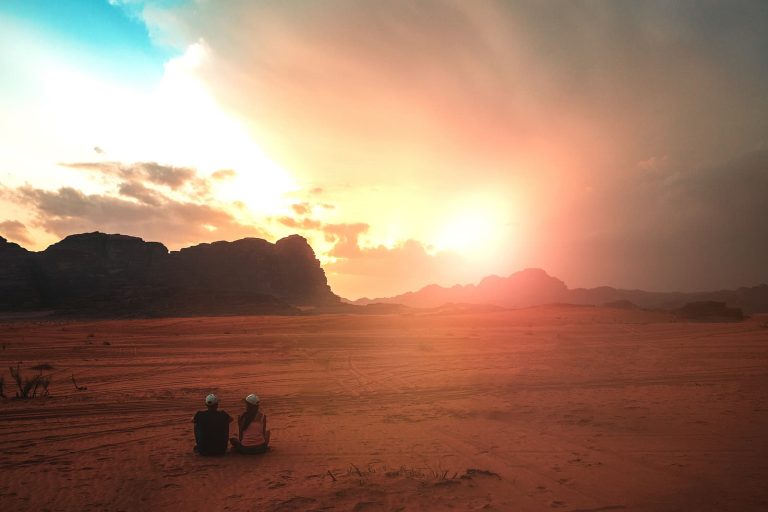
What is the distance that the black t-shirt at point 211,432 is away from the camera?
812cm

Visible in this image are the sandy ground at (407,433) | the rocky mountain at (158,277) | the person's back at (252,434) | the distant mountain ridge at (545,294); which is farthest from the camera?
the distant mountain ridge at (545,294)

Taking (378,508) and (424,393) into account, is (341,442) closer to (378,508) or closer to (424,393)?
(378,508)

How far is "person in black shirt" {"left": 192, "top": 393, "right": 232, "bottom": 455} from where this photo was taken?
812 cm

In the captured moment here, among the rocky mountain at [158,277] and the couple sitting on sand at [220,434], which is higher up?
the rocky mountain at [158,277]

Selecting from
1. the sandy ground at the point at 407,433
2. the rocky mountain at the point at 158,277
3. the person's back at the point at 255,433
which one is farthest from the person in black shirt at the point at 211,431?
the rocky mountain at the point at 158,277

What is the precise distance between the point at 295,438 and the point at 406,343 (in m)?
18.5

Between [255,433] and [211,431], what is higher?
[211,431]

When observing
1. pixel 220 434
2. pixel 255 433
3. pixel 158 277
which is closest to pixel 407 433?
pixel 255 433

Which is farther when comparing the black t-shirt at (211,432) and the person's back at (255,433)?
the person's back at (255,433)

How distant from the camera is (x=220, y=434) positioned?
8195 mm

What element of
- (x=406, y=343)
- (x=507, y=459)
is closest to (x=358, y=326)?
(x=406, y=343)

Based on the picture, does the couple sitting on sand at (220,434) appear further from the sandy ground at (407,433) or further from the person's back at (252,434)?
the sandy ground at (407,433)

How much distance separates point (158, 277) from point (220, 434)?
106751mm

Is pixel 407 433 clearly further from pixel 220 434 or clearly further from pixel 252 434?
pixel 220 434
